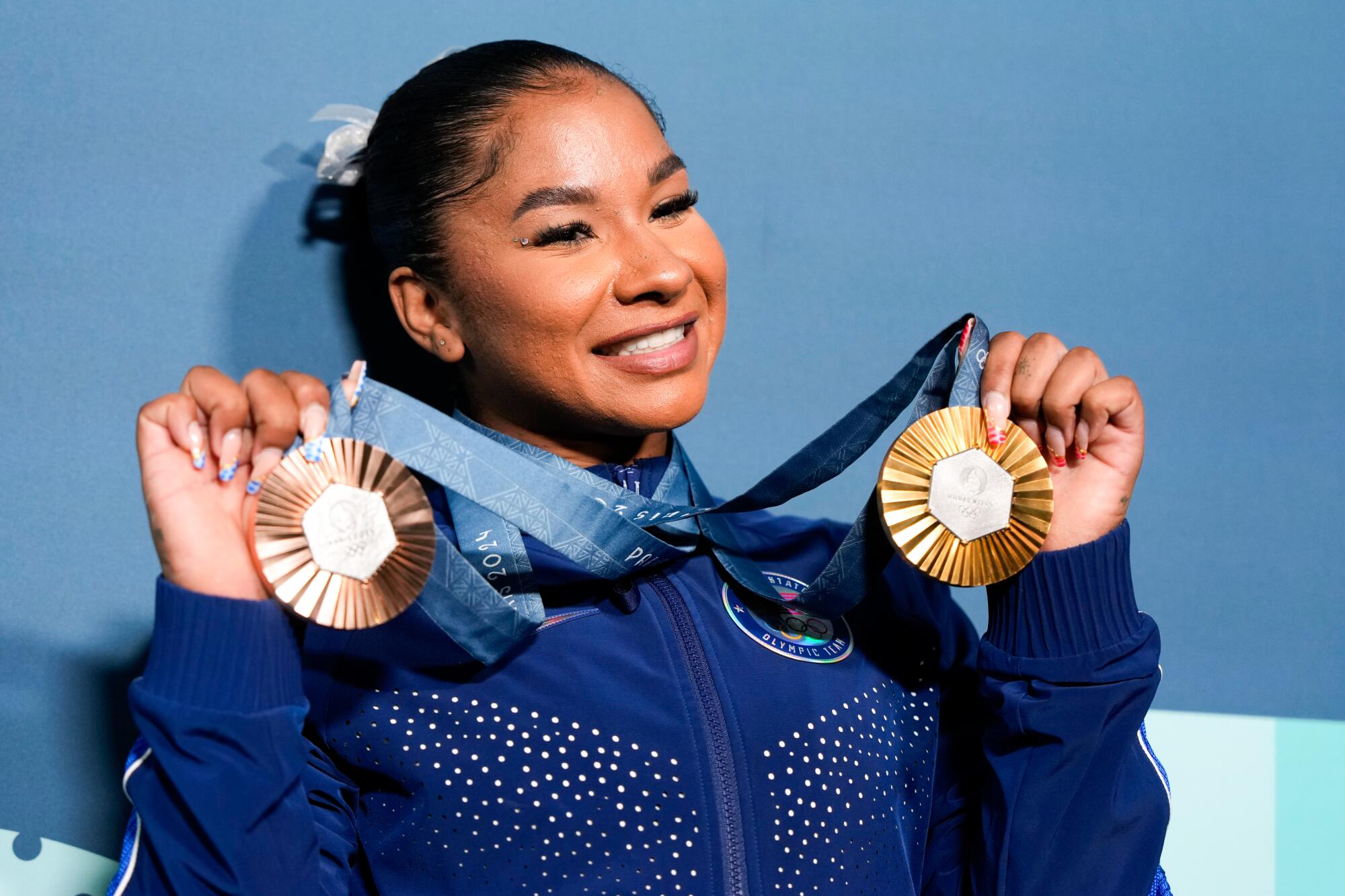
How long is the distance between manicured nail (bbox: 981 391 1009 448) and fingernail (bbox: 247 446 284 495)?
557 millimetres

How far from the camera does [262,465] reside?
3.46 feet

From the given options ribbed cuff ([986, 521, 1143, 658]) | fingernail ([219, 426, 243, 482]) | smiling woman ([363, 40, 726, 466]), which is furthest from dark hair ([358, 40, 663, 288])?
ribbed cuff ([986, 521, 1143, 658])

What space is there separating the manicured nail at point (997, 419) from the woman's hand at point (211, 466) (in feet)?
1.74

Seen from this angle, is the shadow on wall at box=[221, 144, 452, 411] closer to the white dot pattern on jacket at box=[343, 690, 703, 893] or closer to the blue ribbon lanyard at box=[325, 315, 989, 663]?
the blue ribbon lanyard at box=[325, 315, 989, 663]

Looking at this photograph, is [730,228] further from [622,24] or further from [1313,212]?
[1313,212]

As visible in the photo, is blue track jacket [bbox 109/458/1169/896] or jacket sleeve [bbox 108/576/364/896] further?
blue track jacket [bbox 109/458/1169/896]

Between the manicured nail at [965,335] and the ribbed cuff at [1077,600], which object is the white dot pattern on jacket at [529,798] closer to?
the ribbed cuff at [1077,600]

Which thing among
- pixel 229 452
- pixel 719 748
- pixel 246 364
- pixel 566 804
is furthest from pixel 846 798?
pixel 246 364

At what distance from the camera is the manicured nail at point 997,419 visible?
116cm

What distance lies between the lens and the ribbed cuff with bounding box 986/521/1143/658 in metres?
1.20

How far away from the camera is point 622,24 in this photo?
1.65 metres

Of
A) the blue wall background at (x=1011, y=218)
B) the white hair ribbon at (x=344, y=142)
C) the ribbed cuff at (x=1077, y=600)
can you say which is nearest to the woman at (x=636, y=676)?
the ribbed cuff at (x=1077, y=600)

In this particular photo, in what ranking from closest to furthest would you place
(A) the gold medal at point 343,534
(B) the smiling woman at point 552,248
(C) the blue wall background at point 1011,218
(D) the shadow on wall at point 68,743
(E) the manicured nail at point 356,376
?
1. (A) the gold medal at point 343,534
2. (E) the manicured nail at point 356,376
3. (B) the smiling woman at point 552,248
4. (D) the shadow on wall at point 68,743
5. (C) the blue wall background at point 1011,218

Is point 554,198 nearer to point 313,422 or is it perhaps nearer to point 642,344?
point 642,344
